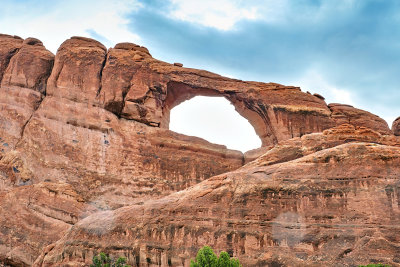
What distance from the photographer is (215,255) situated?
872 inches

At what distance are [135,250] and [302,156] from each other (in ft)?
31.5

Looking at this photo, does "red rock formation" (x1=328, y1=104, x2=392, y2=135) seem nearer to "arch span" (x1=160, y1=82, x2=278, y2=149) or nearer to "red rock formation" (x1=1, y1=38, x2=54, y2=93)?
"arch span" (x1=160, y1=82, x2=278, y2=149)

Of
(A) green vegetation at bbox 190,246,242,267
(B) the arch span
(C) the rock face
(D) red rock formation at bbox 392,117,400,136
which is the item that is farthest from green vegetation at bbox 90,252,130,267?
(D) red rock formation at bbox 392,117,400,136

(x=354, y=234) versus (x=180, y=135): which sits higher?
(x=180, y=135)

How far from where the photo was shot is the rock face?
77.5 ft

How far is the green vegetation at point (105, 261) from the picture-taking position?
939 inches

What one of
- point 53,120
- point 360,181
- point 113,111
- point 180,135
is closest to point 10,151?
point 53,120

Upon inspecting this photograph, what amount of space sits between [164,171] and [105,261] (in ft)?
53.8

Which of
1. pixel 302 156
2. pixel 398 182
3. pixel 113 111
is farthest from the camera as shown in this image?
pixel 113 111

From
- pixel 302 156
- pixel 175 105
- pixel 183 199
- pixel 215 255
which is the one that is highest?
pixel 175 105

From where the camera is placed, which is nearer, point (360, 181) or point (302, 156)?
point (360, 181)

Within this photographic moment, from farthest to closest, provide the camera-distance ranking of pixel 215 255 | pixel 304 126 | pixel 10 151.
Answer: pixel 304 126 < pixel 10 151 < pixel 215 255

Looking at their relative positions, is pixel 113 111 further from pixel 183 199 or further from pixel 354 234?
pixel 354 234

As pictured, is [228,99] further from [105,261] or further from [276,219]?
[105,261]
